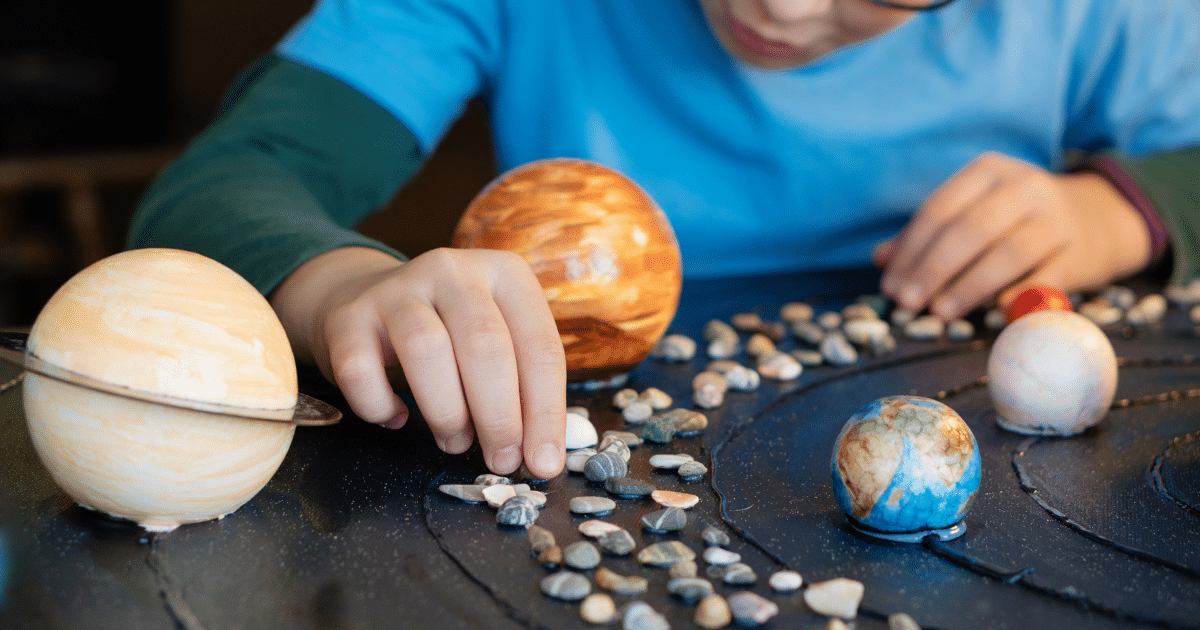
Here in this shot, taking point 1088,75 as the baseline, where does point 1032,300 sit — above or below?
below

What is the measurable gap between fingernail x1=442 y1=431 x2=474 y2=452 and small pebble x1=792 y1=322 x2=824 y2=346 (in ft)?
1.17

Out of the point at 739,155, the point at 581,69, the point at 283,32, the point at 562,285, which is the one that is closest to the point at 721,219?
the point at 739,155

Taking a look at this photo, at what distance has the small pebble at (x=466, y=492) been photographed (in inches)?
18.5

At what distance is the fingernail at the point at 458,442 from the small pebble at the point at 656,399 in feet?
0.47

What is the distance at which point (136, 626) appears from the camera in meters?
0.35

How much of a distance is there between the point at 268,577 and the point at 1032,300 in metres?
0.62

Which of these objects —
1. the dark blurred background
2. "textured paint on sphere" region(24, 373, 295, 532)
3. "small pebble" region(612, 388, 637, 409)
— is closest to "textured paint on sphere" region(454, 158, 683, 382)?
"small pebble" region(612, 388, 637, 409)

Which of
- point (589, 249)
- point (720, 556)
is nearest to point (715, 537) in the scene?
point (720, 556)

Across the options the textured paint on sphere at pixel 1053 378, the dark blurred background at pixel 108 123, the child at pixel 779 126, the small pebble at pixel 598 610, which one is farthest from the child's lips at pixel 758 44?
the dark blurred background at pixel 108 123

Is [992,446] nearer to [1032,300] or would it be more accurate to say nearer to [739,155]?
[1032,300]

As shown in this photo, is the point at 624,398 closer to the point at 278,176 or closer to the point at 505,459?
the point at 505,459

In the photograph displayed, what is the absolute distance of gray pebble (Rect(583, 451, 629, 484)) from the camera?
497 millimetres

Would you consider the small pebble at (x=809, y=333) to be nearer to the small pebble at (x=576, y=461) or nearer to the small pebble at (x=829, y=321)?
the small pebble at (x=829, y=321)

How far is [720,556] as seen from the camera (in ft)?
1.33
